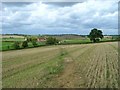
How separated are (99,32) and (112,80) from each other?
332 feet

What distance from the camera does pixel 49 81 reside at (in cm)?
1452

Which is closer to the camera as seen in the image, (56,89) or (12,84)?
(56,89)

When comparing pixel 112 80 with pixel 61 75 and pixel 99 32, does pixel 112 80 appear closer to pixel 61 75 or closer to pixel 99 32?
pixel 61 75

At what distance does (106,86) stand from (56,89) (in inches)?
93.0

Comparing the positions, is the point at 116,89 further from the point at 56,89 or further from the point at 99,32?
the point at 99,32

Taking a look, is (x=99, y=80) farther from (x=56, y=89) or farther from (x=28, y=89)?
(x=28, y=89)

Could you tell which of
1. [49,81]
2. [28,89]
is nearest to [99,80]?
[49,81]

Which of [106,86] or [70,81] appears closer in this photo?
[106,86]

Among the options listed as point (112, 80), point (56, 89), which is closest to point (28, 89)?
point (56, 89)

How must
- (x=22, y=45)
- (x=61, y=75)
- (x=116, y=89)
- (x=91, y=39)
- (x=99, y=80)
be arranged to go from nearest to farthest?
(x=116, y=89) < (x=99, y=80) < (x=61, y=75) < (x=22, y=45) < (x=91, y=39)

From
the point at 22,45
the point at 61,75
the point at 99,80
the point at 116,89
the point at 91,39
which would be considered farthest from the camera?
the point at 91,39

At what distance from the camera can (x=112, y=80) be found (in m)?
14.1

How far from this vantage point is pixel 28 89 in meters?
12.6

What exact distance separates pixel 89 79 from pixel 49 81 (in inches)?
85.5
